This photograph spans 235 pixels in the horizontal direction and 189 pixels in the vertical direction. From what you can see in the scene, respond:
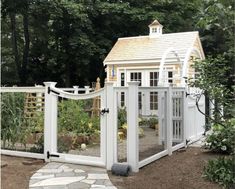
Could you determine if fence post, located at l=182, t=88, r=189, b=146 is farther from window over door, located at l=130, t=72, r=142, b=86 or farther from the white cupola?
the white cupola

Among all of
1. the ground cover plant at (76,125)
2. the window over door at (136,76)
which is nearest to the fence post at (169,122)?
the ground cover plant at (76,125)

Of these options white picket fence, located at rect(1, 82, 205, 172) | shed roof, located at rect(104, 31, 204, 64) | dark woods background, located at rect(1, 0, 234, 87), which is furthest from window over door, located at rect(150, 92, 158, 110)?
dark woods background, located at rect(1, 0, 234, 87)

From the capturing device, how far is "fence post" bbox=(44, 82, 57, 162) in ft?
20.5

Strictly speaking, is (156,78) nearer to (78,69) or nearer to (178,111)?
(178,111)

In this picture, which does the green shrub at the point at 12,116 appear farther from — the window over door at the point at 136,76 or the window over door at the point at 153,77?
the window over door at the point at 136,76

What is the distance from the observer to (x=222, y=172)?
15.8 feet

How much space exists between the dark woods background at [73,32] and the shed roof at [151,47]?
4006mm

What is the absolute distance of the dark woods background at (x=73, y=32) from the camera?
729 inches

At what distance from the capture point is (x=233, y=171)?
185 inches

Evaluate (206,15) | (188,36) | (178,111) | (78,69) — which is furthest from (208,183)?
(78,69)

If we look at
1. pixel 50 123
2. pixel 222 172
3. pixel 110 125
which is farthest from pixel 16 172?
pixel 222 172

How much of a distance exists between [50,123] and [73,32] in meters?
13.8

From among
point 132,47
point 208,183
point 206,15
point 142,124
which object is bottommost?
point 208,183

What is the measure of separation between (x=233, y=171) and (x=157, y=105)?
8.31ft
